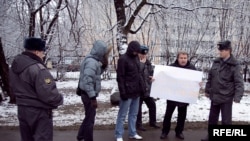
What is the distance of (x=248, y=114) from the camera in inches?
356

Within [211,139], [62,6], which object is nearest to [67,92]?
[62,6]

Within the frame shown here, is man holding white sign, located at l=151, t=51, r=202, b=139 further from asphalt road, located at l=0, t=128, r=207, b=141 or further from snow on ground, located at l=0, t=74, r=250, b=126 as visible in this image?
snow on ground, located at l=0, t=74, r=250, b=126

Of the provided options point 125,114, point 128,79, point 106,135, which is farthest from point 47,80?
point 106,135

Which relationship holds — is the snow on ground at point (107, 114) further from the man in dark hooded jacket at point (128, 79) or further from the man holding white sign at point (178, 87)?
the man in dark hooded jacket at point (128, 79)

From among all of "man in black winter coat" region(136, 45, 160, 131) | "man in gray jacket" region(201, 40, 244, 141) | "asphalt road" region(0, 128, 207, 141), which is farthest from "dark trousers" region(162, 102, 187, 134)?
"man in gray jacket" region(201, 40, 244, 141)

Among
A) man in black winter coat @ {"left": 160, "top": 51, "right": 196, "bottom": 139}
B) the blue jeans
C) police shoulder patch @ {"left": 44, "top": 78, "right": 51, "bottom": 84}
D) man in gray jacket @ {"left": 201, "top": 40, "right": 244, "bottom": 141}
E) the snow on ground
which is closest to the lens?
police shoulder patch @ {"left": 44, "top": 78, "right": 51, "bottom": 84}

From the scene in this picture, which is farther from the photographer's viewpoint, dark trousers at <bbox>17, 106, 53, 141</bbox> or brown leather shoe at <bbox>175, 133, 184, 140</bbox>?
brown leather shoe at <bbox>175, 133, 184, 140</bbox>

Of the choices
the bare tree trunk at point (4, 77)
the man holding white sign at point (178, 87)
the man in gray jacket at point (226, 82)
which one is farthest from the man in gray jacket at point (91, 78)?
the bare tree trunk at point (4, 77)

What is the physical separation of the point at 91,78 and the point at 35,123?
147 cm

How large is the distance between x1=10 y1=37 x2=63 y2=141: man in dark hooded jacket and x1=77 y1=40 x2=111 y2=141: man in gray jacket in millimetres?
1219

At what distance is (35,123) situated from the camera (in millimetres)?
4516

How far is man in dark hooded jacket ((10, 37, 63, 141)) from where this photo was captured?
4.39 metres

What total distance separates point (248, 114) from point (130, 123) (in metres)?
3.90

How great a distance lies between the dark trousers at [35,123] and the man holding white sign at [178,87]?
113 inches
